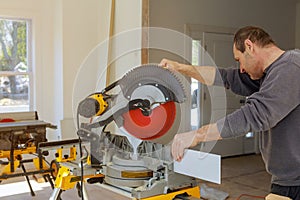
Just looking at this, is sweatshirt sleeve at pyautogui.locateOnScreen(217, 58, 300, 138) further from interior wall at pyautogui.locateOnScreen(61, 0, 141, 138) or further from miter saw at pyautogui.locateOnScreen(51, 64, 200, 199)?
interior wall at pyautogui.locateOnScreen(61, 0, 141, 138)

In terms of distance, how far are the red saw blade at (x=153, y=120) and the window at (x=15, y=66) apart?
4566mm

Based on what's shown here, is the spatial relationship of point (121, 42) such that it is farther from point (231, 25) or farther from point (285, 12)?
point (285, 12)

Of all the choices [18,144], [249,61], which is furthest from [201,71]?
[18,144]

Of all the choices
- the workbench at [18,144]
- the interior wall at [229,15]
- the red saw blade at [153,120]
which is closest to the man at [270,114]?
the red saw blade at [153,120]

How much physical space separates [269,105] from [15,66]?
5025 millimetres

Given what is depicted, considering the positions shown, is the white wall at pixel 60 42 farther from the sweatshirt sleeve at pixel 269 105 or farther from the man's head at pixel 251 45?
the sweatshirt sleeve at pixel 269 105

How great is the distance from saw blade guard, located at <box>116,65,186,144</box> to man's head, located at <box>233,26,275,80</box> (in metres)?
0.30

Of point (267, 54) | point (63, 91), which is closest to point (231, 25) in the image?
point (63, 91)

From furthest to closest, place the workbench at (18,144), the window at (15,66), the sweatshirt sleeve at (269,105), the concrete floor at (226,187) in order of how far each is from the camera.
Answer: the window at (15,66)
the concrete floor at (226,187)
the workbench at (18,144)
the sweatshirt sleeve at (269,105)

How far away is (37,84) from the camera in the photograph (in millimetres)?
5836

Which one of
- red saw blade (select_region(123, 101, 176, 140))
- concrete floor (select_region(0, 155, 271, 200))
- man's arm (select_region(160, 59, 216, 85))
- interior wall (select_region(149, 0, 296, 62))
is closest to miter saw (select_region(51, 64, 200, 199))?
red saw blade (select_region(123, 101, 176, 140))

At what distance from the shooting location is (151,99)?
1512 millimetres

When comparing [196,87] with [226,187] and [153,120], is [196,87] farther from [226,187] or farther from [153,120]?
[153,120]

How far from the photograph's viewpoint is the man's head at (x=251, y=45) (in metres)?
1.50
